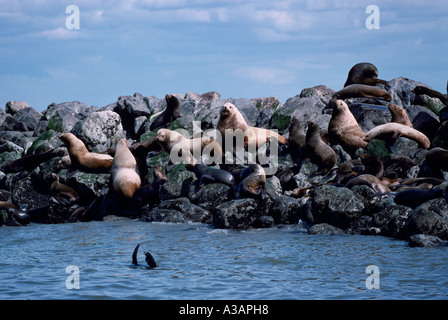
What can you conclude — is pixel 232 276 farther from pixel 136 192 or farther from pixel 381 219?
pixel 136 192

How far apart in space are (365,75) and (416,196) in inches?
490

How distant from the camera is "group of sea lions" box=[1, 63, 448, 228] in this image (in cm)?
1530

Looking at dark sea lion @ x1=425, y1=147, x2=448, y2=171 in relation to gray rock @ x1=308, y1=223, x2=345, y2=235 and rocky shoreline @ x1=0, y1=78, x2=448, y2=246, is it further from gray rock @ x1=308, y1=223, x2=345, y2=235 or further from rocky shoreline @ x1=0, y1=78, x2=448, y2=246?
gray rock @ x1=308, y1=223, x2=345, y2=235

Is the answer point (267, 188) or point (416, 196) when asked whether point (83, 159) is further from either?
point (416, 196)

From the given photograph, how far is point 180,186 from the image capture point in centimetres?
1628

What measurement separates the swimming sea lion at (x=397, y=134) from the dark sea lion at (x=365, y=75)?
6.36 metres

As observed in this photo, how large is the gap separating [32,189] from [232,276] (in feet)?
40.1

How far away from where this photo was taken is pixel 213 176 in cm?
1585

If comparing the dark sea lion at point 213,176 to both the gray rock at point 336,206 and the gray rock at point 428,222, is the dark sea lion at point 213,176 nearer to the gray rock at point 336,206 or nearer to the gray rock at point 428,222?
the gray rock at point 336,206

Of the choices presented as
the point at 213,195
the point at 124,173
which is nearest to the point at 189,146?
the point at 124,173

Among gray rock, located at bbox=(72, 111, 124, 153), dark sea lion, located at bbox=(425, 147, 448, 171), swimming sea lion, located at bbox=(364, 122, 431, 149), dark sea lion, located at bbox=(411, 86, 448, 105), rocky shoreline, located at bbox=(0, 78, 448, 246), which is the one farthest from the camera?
dark sea lion, located at bbox=(411, 86, 448, 105)

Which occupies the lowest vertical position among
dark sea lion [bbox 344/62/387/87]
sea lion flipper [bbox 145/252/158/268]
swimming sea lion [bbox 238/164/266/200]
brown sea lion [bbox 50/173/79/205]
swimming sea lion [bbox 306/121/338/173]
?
sea lion flipper [bbox 145/252/158/268]

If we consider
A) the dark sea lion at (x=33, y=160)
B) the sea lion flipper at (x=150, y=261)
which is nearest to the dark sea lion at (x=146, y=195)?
the dark sea lion at (x=33, y=160)

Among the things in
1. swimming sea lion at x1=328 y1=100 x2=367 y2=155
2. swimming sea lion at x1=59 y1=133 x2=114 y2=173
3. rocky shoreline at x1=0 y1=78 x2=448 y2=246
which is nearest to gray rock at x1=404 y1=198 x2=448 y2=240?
rocky shoreline at x1=0 y1=78 x2=448 y2=246
